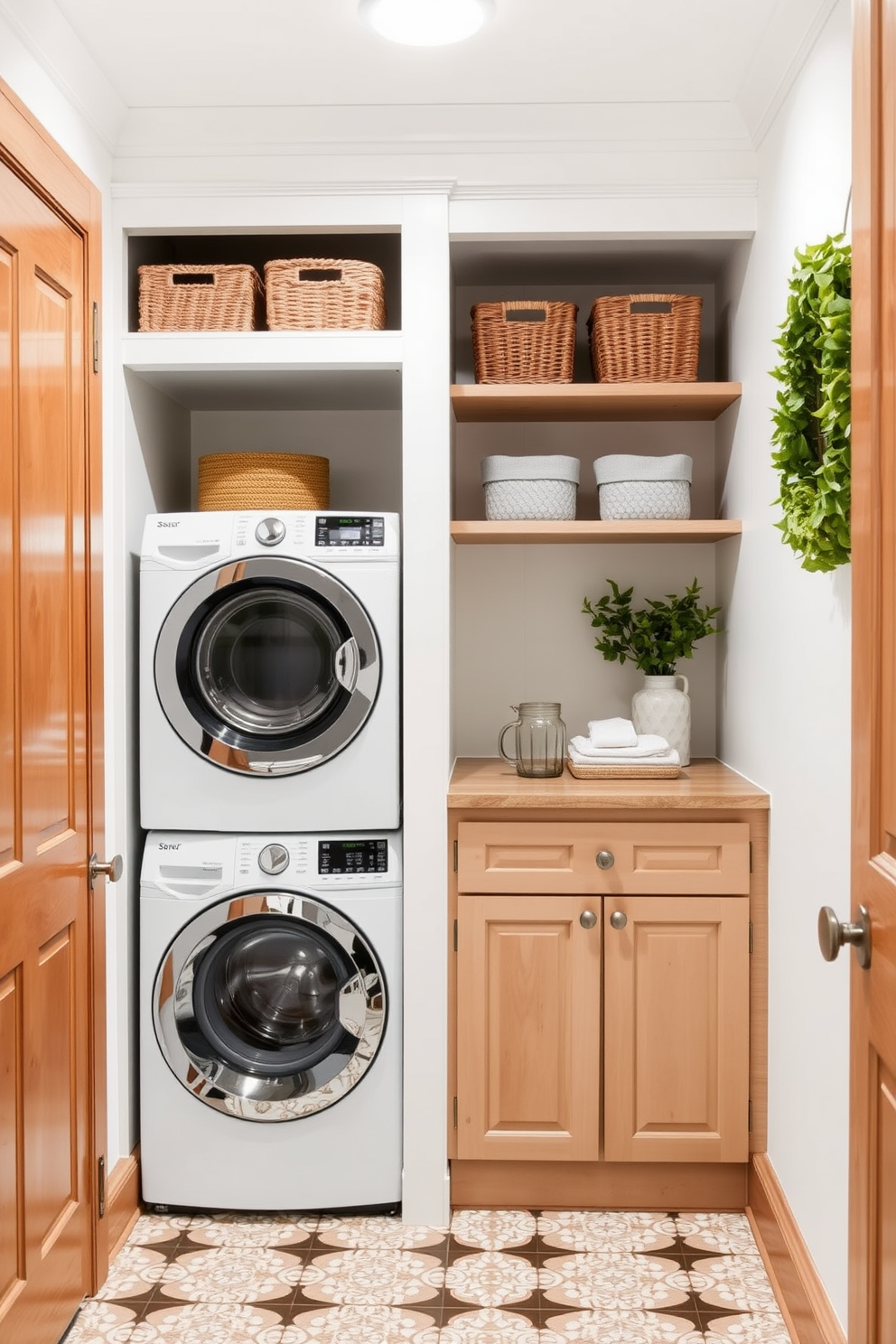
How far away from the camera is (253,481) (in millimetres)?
2645

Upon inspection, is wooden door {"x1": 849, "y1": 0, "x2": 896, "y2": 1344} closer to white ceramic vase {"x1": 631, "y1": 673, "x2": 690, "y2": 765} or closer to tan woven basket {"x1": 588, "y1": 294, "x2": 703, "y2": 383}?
Result: tan woven basket {"x1": 588, "y1": 294, "x2": 703, "y2": 383}

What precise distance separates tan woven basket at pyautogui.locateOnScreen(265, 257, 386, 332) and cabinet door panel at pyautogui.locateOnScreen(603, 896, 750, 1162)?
1.49m

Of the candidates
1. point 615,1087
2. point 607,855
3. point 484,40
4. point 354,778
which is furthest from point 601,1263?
point 484,40

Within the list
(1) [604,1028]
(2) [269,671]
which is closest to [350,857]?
(2) [269,671]

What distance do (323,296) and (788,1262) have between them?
7.50 feet

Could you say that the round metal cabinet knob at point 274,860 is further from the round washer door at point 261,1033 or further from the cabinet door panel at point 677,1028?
the cabinet door panel at point 677,1028

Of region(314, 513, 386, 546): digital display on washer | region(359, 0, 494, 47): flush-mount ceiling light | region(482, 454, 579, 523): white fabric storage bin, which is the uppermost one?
region(359, 0, 494, 47): flush-mount ceiling light

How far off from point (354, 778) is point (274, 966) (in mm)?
501

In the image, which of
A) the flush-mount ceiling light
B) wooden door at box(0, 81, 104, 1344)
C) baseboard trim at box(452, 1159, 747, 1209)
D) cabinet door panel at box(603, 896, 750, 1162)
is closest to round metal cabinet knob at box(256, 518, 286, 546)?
wooden door at box(0, 81, 104, 1344)

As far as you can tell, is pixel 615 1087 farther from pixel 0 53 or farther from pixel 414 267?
pixel 0 53

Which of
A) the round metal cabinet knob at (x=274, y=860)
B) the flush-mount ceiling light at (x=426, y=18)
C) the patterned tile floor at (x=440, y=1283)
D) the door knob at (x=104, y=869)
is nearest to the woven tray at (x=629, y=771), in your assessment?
the round metal cabinet knob at (x=274, y=860)

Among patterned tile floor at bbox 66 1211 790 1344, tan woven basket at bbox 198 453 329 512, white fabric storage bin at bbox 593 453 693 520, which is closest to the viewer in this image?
patterned tile floor at bbox 66 1211 790 1344

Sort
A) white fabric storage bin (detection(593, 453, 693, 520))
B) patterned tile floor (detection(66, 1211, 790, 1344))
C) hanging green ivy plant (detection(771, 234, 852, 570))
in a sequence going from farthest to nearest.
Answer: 1. white fabric storage bin (detection(593, 453, 693, 520))
2. patterned tile floor (detection(66, 1211, 790, 1344))
3. hanging green ivy plant (detection(771, 234, 852, 570))

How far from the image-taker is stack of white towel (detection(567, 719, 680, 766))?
2705 mm
